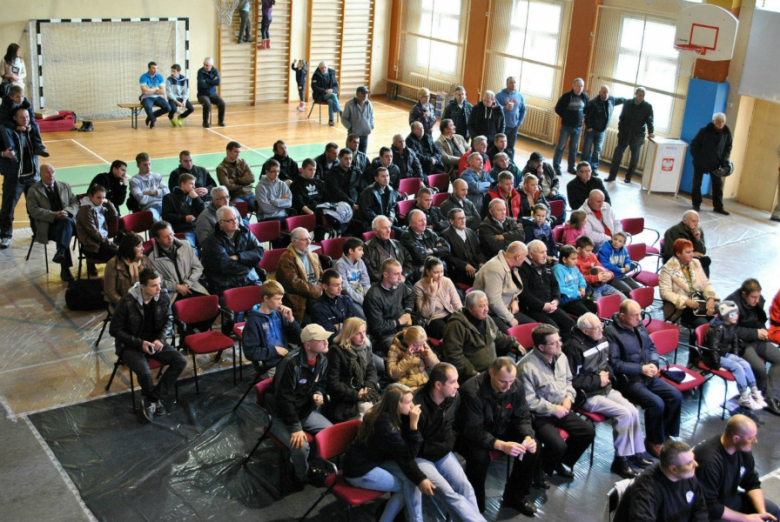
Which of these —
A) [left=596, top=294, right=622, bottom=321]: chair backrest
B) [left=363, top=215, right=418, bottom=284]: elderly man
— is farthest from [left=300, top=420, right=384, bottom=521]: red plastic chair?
[left=596, top=294, right=622, bottom=321]: chair backrest

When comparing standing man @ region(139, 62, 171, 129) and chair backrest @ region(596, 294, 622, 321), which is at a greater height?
standing man @ region(139, 62, 171, 129)

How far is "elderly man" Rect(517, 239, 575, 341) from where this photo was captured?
7.42 metres

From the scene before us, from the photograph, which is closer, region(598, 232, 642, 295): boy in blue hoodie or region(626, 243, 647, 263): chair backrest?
region(598, 232, 642, 295): boy in blue hoodie

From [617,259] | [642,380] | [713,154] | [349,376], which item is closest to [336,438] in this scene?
[349,376]

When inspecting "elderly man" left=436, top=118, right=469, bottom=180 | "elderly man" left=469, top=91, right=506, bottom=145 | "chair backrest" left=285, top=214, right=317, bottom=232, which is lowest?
"chair backrest" left=285, top=214, right=317, bottom=232

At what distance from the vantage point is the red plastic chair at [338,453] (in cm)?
494

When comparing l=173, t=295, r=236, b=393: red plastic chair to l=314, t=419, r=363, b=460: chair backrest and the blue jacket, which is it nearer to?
the blue jacket

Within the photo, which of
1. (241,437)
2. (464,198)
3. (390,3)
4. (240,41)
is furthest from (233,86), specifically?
(241,437)

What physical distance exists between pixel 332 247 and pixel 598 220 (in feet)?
10.2

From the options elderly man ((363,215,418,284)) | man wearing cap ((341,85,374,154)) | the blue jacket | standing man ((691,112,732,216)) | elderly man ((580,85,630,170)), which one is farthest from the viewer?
elderly man ((580,85,630,170))

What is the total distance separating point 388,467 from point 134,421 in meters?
2.30

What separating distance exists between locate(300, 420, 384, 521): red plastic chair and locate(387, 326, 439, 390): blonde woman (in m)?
0.71

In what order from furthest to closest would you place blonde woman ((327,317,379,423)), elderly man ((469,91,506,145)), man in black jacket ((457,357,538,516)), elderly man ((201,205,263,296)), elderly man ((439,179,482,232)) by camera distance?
1. elderly man ((469,91,506,145))
2. elderly man ((439,179,482,232))
3. elderly man ((201,205,263,296))
4. blonde woman ((327,317,379,423))
5. man in black jacket ((457,357,538,516))

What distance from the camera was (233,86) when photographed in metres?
17.7
